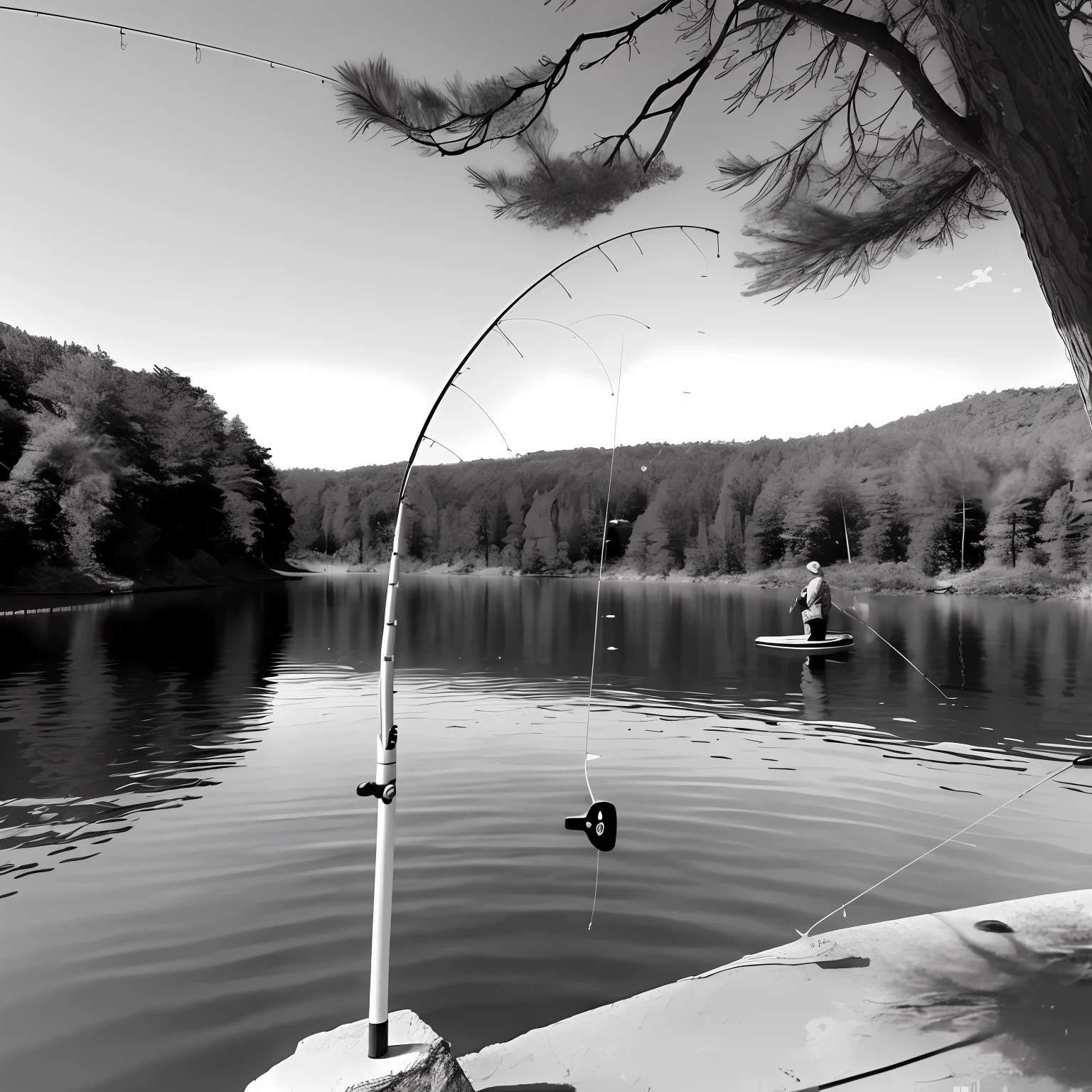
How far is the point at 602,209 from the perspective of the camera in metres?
5.07

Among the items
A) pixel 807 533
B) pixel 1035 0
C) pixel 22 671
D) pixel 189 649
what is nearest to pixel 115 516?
pixel 189 649

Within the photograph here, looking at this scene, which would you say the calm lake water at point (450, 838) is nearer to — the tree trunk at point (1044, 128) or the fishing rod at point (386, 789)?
the fishing rod at point (386, 789)

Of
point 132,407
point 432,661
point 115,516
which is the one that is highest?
point 132,407

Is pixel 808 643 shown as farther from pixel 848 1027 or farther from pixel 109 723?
pixel 848 1027

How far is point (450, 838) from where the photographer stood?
5.05 m

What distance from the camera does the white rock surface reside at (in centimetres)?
190

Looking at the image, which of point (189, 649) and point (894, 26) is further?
point (189, 649)

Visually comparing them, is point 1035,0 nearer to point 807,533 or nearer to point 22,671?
point 22,671

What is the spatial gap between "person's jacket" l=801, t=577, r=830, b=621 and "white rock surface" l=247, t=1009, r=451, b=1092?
1478 cm

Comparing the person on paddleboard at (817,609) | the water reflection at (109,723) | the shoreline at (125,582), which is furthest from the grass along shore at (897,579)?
the water reflection at (109,723)

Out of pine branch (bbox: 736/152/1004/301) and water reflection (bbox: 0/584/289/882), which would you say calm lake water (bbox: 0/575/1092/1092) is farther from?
pine branch (bbox: 736/152/1004/301)

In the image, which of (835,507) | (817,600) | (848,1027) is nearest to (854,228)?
(848,1027)

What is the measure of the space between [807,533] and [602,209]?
5749cm

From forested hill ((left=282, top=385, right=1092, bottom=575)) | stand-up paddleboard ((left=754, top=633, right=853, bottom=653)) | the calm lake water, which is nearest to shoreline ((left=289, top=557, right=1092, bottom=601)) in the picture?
forested hill ((left=282, top=385, right=1092, bottom=575))
